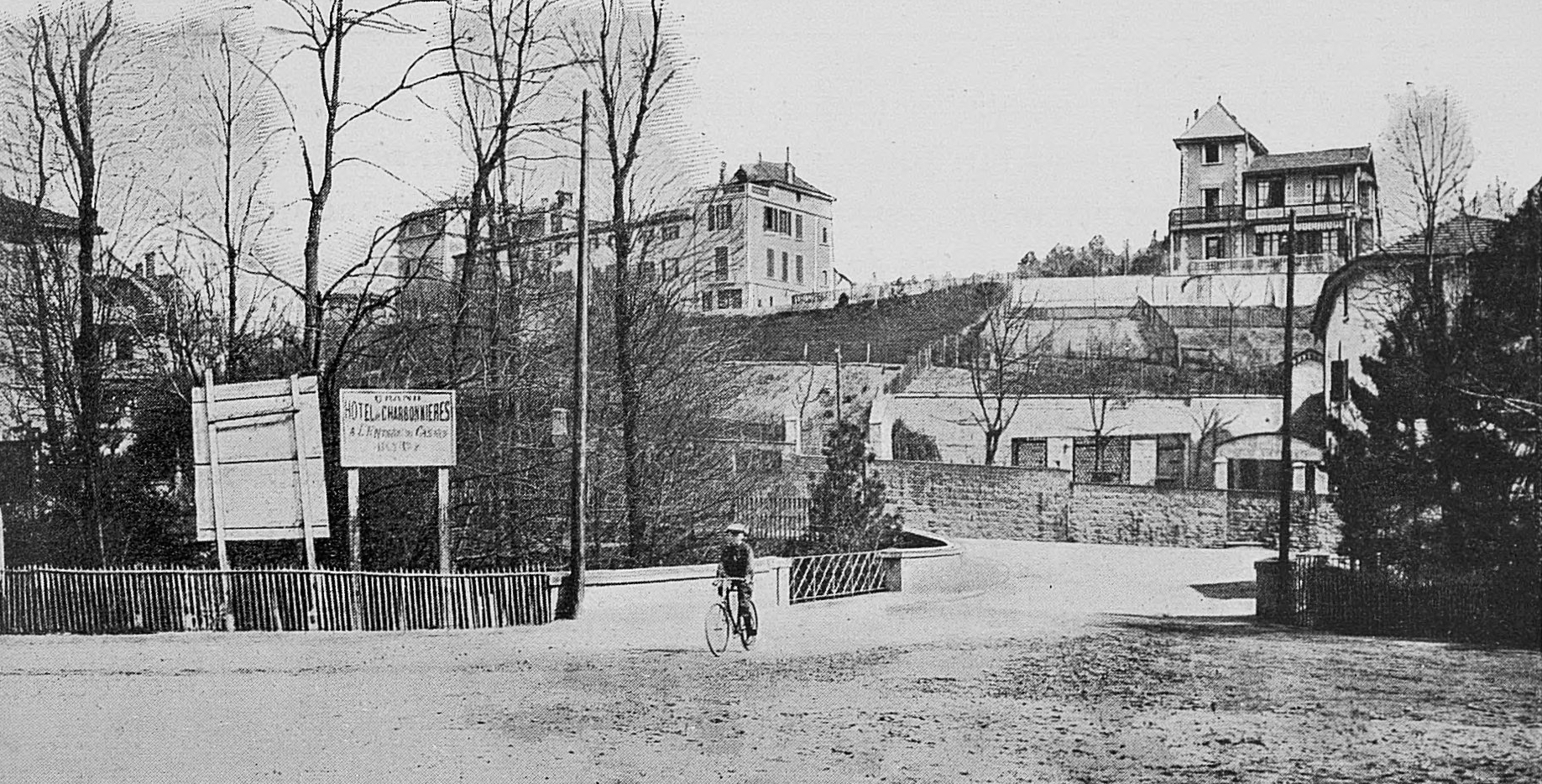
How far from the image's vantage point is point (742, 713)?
24.9 ft

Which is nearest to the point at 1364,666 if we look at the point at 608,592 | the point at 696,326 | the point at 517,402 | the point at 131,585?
the point at 608,592

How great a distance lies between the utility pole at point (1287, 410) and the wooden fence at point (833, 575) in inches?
212

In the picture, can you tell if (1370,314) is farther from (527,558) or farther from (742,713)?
(527,558)

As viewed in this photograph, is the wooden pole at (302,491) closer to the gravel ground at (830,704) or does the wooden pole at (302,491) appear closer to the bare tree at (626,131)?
the gravel ground at (830,704)

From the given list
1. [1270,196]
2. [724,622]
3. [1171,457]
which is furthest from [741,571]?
[1270,196]

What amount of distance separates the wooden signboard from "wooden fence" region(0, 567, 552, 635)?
508 millimetres

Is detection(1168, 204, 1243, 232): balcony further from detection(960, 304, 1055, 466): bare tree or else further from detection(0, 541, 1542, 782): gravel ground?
detection(0, 541, 1542, 782): gravel ground

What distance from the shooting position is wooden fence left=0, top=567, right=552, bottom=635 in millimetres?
10461

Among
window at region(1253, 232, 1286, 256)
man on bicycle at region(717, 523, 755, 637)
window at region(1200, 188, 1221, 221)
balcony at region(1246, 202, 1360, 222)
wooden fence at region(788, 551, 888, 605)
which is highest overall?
window at region(1200, 188, 1221, 221)

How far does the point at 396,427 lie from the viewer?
10.8 metres

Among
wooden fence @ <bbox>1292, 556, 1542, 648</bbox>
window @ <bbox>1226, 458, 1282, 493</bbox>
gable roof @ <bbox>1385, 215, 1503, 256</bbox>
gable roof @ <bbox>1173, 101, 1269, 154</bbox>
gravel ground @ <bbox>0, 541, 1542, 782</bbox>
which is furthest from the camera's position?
window @ <bbox>1226, 458, 1282, 493</bbox>

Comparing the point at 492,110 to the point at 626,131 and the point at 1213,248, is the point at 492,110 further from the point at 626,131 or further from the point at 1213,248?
the point at 1213,248

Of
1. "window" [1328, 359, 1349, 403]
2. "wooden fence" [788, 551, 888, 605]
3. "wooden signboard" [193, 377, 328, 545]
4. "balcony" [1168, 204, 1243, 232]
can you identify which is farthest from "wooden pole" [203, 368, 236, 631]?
"window" [1328, 359, 1349, 403]

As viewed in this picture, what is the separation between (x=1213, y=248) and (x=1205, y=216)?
0.32 meters
